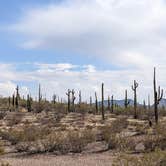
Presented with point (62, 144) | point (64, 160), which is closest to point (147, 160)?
point (64, 160)

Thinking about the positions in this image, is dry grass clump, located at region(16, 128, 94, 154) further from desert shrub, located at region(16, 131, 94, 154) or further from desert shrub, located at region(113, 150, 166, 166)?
desert shrub, located at region(113, 150, 166, 166)

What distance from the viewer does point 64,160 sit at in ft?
72.0

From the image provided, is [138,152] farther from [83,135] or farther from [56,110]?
[56,110]

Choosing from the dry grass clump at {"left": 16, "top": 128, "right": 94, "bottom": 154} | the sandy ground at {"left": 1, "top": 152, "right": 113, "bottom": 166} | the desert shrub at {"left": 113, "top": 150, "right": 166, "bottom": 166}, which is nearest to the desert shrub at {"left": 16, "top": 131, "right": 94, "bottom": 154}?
the dry grass clump at {"left": 16, "top": 128, "right": 94, "bottom": 154}

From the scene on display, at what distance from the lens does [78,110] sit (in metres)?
73.2

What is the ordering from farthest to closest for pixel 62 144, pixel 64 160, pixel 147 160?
pixel 62 144, pixel 64 160, pixel 147 160

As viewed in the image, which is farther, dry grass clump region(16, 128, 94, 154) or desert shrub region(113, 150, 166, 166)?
dry grass clump region(16, 128, 94, 154)

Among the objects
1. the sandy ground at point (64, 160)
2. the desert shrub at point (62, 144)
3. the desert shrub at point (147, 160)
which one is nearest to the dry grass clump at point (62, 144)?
the desert shrub at point (62, 144)

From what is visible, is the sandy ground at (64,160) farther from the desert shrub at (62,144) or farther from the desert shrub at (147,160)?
the desert shrub at (147,160)

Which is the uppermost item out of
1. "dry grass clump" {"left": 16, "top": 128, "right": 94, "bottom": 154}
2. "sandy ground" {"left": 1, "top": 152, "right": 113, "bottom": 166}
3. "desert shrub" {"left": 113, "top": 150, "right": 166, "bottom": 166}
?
"desert shrub" {"left": 113, "top": 150, "right": 166, "bottom": 166}

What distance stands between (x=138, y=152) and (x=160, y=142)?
1.47m

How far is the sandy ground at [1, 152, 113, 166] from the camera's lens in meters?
20.8

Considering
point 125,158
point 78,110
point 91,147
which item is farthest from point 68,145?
point 78,110

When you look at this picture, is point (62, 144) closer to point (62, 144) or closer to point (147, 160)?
point (62, 144)
